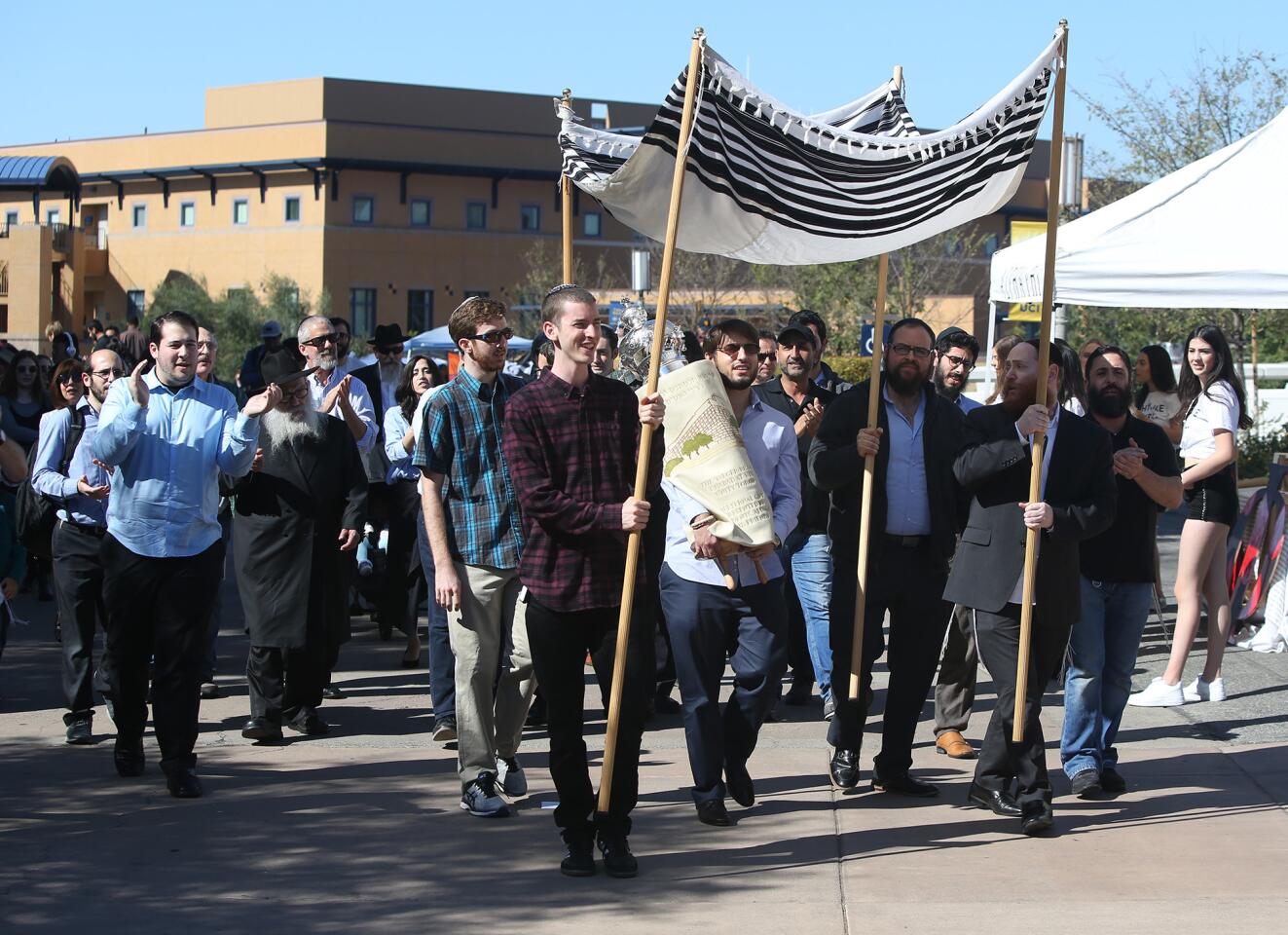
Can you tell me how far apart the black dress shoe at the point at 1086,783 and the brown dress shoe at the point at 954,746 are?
91 centimetres

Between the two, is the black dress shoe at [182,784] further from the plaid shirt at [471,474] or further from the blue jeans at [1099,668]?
the blue jeans at [1099,668]

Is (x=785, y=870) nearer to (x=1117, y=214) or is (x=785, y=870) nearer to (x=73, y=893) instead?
(x=73, y=893)

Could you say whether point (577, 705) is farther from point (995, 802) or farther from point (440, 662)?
point (440, 662)

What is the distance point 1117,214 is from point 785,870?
5568mm

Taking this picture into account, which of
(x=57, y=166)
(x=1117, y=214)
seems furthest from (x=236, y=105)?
(x=1117, y=214)

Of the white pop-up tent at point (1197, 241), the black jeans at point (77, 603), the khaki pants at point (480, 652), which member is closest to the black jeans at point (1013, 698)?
the khaki pants at point (480, 652)

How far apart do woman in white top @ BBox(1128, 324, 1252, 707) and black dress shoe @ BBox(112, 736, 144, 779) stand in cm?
538

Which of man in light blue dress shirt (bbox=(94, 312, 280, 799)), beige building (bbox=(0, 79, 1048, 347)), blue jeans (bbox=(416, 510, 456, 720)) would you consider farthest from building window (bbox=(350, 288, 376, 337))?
man in light blue dress shirt (bbox=(94, 312, 280, 799))

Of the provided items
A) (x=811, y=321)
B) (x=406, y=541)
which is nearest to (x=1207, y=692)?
(x=811, y=321)

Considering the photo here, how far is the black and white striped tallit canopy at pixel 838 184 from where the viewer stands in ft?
22.3

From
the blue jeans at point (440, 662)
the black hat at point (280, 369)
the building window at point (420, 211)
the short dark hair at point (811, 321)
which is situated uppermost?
the building window at point (420, 211)

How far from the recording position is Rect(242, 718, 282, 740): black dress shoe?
8.40 m

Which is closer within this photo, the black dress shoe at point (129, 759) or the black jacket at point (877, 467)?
the black jacket at point (877, 467)

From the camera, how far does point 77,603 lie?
27.8 feet
